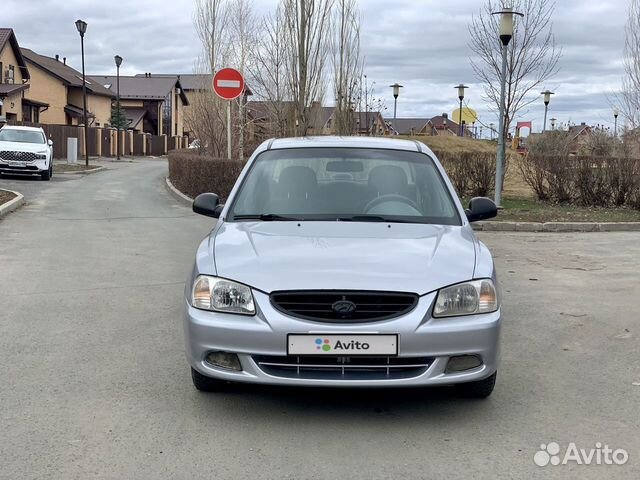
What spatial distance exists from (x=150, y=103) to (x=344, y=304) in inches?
2965

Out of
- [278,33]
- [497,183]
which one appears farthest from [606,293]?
[278,33]

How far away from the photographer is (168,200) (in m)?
18.7

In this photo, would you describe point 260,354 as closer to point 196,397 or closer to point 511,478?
point 196,397

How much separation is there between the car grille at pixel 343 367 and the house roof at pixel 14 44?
1775 inches

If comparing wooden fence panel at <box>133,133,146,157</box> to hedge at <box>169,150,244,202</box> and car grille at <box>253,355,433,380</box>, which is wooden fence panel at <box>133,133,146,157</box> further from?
car grille at <box>253,355,433,380</box>

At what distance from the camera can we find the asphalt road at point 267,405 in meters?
3.58

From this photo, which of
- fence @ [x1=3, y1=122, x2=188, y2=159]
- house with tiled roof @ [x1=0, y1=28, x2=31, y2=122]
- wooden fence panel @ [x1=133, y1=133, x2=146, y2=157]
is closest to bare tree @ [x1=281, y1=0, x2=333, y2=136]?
fence @ [x1=3, y1=122, x2=188, y2=159]

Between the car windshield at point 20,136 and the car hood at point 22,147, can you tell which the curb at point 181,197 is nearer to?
the car hood at point 22,147

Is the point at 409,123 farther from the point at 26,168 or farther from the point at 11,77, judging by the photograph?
the point at 26,168

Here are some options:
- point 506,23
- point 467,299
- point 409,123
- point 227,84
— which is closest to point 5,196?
point 227,84

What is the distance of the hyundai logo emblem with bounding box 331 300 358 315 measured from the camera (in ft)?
12.7

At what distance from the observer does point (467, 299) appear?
402cm

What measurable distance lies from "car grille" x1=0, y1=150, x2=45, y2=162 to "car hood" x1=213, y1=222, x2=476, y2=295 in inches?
783

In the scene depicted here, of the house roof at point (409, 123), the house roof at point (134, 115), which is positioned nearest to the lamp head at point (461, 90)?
the house roof at point (134, 115)
